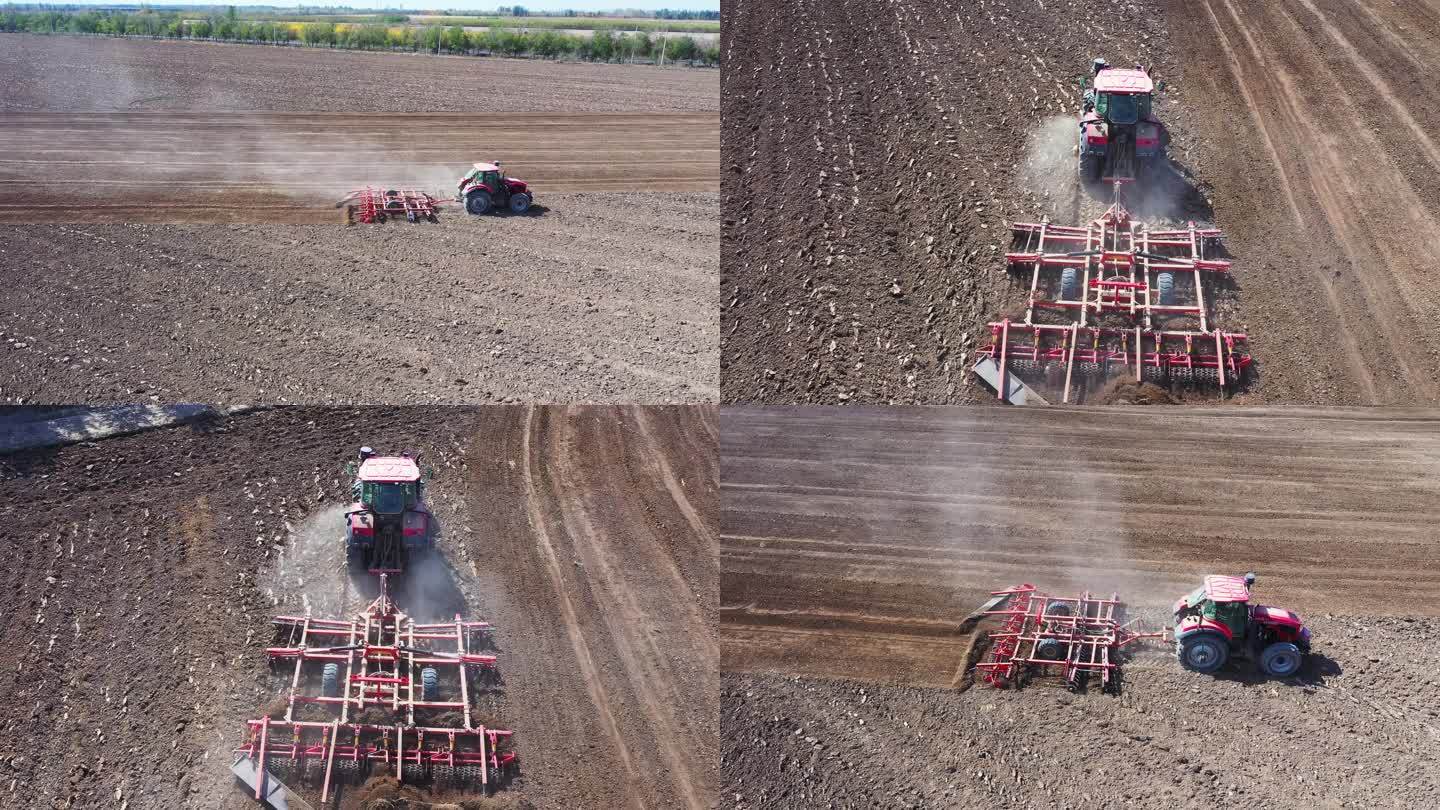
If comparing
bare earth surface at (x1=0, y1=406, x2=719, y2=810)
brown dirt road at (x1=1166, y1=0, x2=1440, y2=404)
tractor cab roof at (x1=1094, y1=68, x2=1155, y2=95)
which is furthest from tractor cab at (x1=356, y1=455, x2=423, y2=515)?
tractor cab roof at (x1=1094, y1=68, x2=1155, y2=95)

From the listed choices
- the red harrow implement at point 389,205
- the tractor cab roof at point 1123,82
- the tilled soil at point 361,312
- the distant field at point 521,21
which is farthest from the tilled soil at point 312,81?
the tractor cab roof at point 1123,82

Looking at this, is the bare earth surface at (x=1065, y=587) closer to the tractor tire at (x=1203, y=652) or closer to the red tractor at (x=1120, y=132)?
the tractor tire at (x=1203, y=652)

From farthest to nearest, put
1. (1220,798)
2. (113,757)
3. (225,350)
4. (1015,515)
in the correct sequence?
1. (225,350)
2. (1015,515)
3. (113,757)
4. (1220,798)

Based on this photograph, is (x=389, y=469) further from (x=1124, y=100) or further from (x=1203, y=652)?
(x=1124, y=100)

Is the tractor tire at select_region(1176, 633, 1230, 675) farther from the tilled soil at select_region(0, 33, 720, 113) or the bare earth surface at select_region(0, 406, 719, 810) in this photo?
the tilled soil at select_region(0, 33, 720, 113)

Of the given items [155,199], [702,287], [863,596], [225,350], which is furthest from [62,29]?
[863,596]

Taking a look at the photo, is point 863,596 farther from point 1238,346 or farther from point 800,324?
point 1238,346
